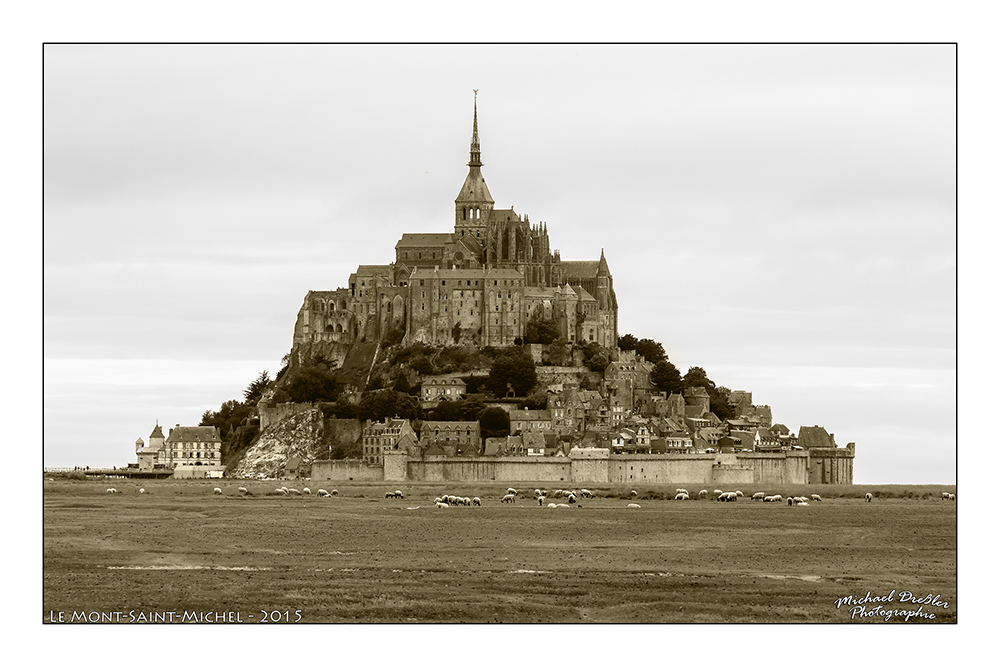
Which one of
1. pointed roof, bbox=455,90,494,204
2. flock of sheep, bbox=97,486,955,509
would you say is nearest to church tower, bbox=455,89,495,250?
pointed roof, bbox=455,90,494,204

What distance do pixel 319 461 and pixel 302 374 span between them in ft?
42.6

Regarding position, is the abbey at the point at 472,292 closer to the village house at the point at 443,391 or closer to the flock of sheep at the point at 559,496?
the village house at the point at 443,391

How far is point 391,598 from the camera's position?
50000mm

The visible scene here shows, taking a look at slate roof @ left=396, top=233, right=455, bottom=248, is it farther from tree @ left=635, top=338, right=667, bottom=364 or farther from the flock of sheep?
the flock of sheep

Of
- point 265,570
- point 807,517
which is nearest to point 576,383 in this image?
point 807,517

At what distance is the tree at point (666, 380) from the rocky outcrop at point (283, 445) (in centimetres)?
2559

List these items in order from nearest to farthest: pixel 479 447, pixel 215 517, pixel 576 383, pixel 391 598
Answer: pixel 391 598
pixel 215 517
pixel 479 447
pixel 576 383

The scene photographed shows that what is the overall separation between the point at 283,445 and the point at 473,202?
3127cm

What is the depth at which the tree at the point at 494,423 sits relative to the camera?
417 feet

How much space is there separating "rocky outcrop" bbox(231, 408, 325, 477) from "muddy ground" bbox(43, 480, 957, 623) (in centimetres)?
3882

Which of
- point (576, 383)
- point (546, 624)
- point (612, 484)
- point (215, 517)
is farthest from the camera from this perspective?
point (576, 383)

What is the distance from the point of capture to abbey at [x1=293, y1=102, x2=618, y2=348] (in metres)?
140
